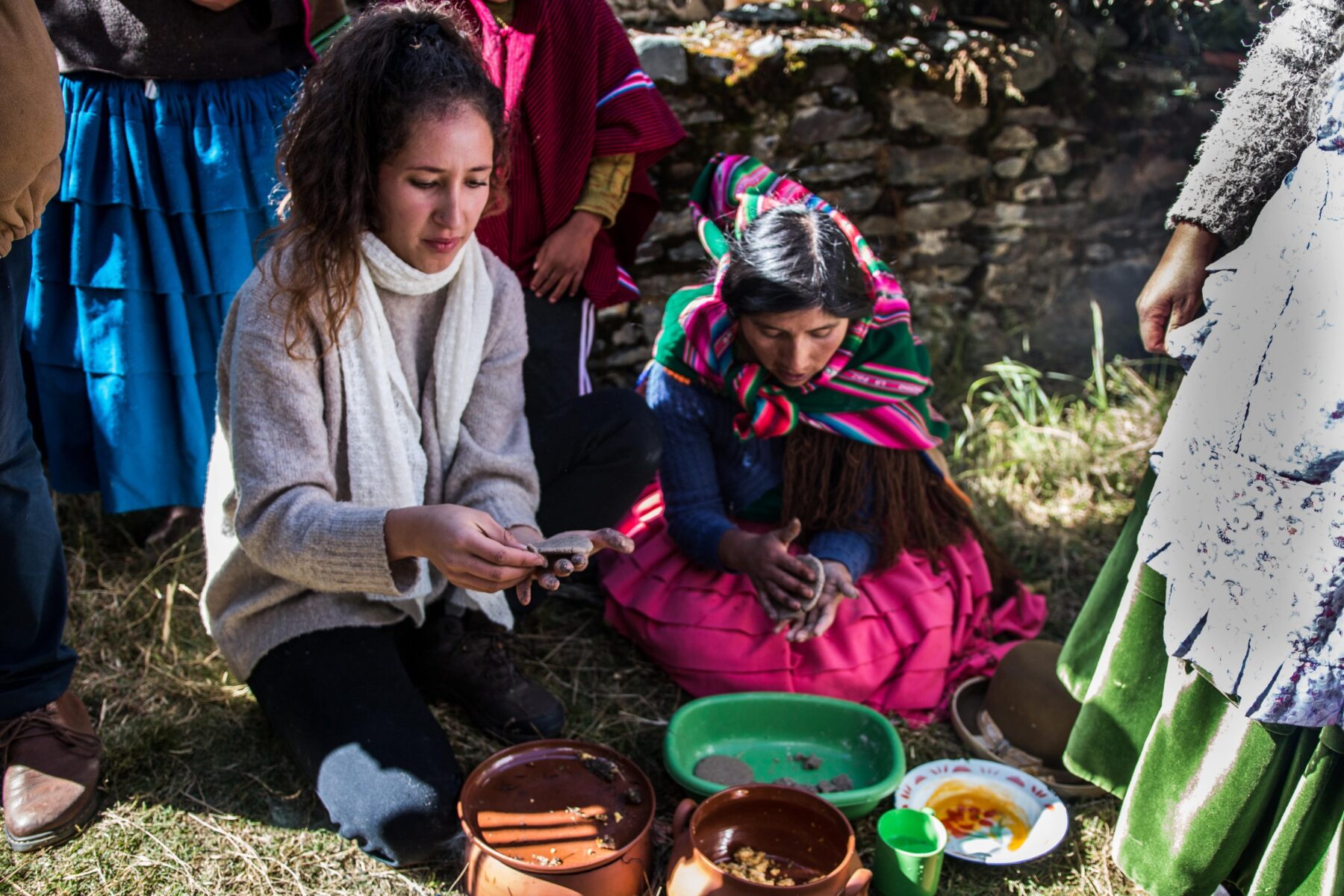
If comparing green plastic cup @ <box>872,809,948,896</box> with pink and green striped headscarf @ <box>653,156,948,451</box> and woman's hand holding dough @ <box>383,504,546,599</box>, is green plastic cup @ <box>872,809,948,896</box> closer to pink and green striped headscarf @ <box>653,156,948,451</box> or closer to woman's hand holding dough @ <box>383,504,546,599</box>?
woman's hand holding dough @ <box>383,504,546,599</box>

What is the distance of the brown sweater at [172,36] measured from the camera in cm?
228

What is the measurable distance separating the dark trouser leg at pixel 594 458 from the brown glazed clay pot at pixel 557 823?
536mm

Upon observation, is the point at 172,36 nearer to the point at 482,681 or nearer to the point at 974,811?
the point at 482,681

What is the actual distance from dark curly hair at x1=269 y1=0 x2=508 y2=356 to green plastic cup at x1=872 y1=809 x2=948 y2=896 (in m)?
1.28

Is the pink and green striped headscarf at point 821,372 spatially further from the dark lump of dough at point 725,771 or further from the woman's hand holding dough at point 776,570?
the dark lump of dough at point 725,771

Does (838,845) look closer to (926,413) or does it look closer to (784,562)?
(784,562)

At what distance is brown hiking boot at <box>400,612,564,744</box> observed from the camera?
228cm

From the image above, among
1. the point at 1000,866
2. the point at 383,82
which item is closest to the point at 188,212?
the point at 383,82

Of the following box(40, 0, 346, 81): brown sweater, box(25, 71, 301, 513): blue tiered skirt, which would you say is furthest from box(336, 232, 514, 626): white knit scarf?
box(40, 0, 346, 81): brown sweater

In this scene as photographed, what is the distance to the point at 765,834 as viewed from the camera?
1.95 m

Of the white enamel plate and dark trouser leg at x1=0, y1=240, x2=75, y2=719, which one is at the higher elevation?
dark trouser leg at x1=0, y1=240, x2=75, y2=719

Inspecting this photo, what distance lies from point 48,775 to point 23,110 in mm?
1123

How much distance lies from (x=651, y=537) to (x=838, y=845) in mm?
993

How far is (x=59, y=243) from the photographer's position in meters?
2.43
